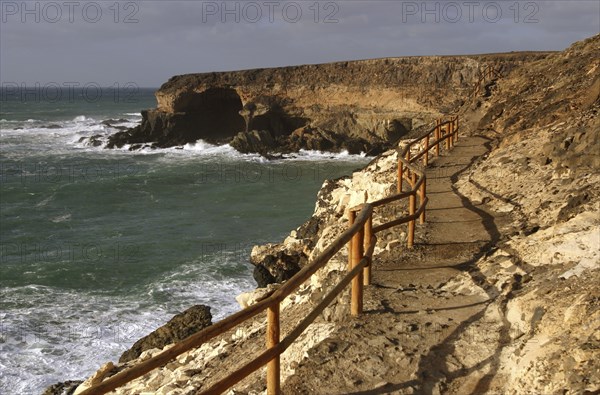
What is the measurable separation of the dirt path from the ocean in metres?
6.02

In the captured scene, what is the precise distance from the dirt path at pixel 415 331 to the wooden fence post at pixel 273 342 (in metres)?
0.31

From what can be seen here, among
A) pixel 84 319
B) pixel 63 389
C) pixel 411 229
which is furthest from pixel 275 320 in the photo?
pixel 84 319

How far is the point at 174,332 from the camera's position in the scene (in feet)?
29.1

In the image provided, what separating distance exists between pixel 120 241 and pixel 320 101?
25.1 metres

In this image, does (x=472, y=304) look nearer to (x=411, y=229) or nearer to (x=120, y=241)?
(x=411, y=229)

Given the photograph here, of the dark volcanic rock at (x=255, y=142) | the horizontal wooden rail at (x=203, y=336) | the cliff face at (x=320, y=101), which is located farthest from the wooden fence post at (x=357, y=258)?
the dark volcanic rock at (x=255, y=142)

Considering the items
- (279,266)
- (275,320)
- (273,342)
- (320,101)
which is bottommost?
(279,266)

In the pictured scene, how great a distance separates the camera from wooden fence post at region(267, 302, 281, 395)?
3.41m

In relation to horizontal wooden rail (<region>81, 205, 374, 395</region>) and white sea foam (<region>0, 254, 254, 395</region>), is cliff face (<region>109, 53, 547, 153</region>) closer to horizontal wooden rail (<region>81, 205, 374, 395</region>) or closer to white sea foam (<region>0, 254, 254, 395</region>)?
white sea foam (<region>0, 254, 254, 395</region>)

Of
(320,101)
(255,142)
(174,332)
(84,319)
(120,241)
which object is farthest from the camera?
(320,101)

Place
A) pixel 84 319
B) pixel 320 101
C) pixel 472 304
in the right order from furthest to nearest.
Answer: pixel 320 101 → pixel 84 319 → pixel 472 304

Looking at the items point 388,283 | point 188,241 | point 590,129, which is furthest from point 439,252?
point 188,241

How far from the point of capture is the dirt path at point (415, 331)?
383cm

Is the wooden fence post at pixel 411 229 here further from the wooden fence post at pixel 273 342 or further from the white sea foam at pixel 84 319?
the white sea foam at pixel 84 319
